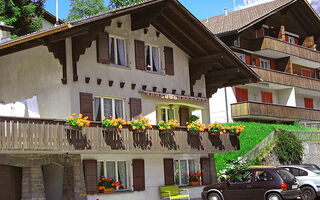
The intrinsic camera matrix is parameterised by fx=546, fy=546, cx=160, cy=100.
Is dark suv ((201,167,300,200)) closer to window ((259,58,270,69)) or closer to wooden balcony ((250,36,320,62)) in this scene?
wooden balcony ((250,36,320,62))

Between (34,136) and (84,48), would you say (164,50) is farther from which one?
(34,136)

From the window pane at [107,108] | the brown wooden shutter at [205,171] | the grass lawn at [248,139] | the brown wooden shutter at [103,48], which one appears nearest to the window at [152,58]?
the brown wooden shutter at [103,48]

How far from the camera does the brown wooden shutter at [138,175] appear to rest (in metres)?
21.7

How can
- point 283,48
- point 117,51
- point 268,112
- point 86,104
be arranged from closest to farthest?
point 86,104
point 117,51
point 268,112
point 283,48

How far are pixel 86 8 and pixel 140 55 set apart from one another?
73.2 ft

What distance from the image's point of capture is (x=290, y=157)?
35.4m

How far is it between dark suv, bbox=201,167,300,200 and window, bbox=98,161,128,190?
3.46 meters

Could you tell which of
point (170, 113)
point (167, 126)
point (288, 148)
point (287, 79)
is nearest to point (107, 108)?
point (167, 126)

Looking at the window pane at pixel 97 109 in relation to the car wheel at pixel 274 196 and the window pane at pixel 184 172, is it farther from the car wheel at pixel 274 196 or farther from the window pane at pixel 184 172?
the car wheel at pixel 274 196

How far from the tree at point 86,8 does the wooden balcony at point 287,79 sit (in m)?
13.6

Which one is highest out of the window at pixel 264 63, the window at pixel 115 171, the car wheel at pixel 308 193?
the window at pixel 264 63

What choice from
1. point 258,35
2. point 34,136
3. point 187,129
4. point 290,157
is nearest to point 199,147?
point 187,129

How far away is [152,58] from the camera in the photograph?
24172 mm

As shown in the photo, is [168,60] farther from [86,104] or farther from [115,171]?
[115,171]
